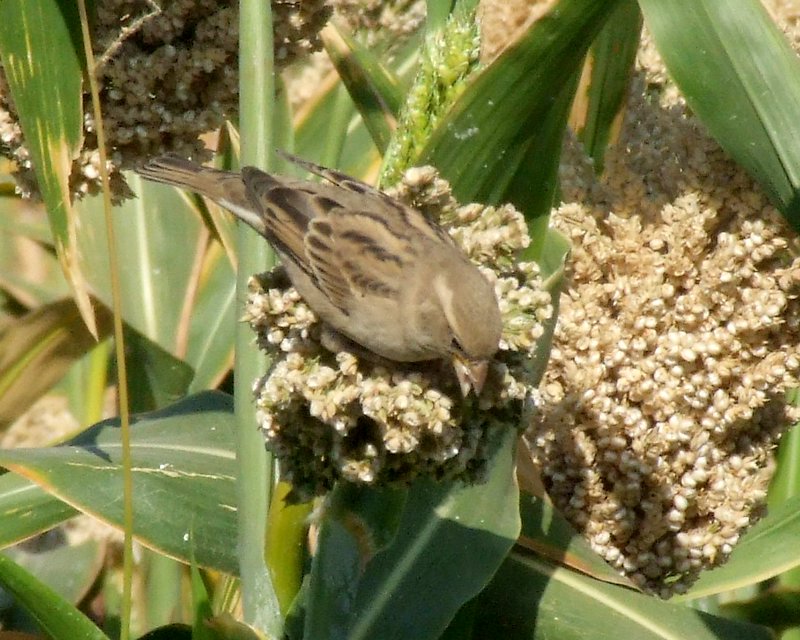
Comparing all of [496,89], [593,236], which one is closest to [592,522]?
[593,236]

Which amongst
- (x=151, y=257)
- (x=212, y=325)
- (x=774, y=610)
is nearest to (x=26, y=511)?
(x=212, y=325)

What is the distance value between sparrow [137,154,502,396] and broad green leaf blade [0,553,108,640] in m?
0.51

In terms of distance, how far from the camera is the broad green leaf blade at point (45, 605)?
1.62 m

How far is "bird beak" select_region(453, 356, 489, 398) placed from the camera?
5.16ft

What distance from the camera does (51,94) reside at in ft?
6.26

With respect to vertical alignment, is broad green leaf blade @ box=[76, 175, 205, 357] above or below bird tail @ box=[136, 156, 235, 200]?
below

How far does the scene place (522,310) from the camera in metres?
1.66

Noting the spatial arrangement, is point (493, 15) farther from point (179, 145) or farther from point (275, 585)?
point (275, 585)

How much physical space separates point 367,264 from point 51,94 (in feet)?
2.05

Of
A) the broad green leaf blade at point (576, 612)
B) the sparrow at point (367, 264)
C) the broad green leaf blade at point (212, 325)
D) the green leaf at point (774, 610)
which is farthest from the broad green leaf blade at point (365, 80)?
the green leaf at point (774, 610)

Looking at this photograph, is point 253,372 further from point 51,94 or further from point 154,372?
point 154,372

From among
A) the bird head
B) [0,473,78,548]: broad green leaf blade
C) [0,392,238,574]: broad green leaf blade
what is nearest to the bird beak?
the bird head

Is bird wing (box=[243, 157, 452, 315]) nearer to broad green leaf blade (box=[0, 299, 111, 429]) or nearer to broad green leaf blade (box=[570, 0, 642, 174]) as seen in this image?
broad green leaf blade (box=[570, 0, 642, 174])

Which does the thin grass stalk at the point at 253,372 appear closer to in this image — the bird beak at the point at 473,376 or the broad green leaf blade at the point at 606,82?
the bird beak at the point at 473,376
